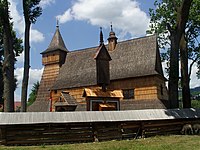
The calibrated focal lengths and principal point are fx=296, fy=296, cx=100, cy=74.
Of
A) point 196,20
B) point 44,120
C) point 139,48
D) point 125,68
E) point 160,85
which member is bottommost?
point 44,120

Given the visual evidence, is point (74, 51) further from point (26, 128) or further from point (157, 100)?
point (26, 128)

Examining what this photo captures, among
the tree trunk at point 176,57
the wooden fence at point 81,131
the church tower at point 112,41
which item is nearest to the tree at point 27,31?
the wooden fence at point 81,131

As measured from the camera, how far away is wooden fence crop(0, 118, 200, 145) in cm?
1482

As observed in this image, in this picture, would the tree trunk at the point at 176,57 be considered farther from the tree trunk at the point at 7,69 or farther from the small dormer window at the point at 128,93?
the small dormer window at the point at 128,93

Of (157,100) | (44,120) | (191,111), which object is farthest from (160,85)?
(44,120)

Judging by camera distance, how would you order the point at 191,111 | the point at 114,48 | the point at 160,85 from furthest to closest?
the point at 114,48 → the point at 160,85 → the point at 191,111

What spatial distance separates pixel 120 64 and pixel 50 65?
32.4ft

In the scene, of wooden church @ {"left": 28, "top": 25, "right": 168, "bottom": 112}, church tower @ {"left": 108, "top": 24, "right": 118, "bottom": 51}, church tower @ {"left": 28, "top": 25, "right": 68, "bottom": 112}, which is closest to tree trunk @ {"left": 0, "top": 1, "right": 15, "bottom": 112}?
wooden church @ {"left": 28, "top": 25, "right": 168, "bottom": 112}

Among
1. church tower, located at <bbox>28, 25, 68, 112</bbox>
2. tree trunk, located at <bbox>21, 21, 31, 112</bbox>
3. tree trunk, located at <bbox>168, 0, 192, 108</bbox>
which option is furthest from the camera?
church tower, located at <bbox>28, 25, 68, 112</bbox>

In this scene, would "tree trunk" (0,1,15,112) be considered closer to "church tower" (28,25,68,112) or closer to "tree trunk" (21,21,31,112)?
"tree trunk" (21,21,31,112)

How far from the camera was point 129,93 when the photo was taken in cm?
3034

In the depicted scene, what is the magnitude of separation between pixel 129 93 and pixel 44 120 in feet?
53.9

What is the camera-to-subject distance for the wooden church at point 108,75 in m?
28.0

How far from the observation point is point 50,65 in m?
37.2
